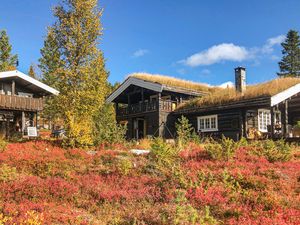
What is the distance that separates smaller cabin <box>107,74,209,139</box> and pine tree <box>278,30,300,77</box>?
3970 cm

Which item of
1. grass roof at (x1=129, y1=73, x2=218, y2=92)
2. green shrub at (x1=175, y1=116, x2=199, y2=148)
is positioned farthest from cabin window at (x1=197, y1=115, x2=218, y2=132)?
green shrub at (x1=175, y1=116, x2=199, y2=148)

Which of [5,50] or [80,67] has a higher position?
[5,50]

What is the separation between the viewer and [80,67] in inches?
781

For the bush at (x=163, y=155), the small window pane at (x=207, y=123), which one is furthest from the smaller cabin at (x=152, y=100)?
the bush at (x=163, y=155)

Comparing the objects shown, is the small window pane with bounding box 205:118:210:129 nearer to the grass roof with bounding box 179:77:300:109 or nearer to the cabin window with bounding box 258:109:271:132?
the grass roof with bounding box 179:77:300:109

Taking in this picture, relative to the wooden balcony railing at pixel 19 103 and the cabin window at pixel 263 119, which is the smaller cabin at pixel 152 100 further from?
the wooden balcony railing at pixel 19 103

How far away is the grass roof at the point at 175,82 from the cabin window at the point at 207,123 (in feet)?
13.3

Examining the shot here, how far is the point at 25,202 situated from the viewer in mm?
8797

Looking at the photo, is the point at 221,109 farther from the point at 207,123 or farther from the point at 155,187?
the point at 155,187

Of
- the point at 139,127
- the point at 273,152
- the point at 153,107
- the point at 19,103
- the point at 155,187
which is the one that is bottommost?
the point at 155,187

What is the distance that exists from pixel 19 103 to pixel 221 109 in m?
16.4

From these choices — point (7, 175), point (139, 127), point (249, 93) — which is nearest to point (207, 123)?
point (249, 93)

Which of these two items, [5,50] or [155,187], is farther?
[5,50]

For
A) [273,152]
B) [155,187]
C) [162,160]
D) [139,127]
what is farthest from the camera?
[139,127]
